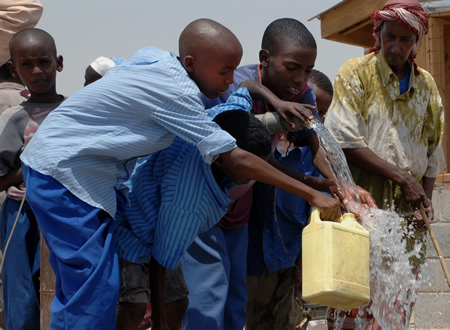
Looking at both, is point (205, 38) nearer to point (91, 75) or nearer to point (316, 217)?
point (316, 217)

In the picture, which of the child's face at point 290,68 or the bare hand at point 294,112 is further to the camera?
the child's face at point 290,68

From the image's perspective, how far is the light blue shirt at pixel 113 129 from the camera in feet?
11.4

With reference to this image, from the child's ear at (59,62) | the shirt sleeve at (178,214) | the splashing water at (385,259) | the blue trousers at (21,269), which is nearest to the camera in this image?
the shirt sleeve at (178,214)

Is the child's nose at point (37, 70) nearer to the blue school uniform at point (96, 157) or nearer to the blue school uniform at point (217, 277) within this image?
the blue school uniform at point (217, 277)

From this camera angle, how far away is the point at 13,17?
232 inches

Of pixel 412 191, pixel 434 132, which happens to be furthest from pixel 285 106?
pixel 434 132

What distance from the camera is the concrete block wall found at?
6.83 m

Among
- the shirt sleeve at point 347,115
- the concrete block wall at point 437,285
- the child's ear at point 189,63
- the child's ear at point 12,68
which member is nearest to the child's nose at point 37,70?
the child's ear at point 12,68

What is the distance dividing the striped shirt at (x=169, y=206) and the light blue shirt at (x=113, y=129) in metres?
0.23

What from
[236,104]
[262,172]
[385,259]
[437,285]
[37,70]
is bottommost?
[437,285]

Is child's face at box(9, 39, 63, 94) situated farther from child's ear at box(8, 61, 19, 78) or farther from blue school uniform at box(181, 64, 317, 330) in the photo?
blue school uniform at box(181, 64, 317, 330)

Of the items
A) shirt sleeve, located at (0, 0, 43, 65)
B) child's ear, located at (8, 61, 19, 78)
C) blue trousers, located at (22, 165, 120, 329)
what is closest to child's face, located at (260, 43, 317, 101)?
blue trousers, located at (22, 165, 120, 329)

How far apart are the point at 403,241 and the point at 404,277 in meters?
0.25

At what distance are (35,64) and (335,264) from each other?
2.26 m
